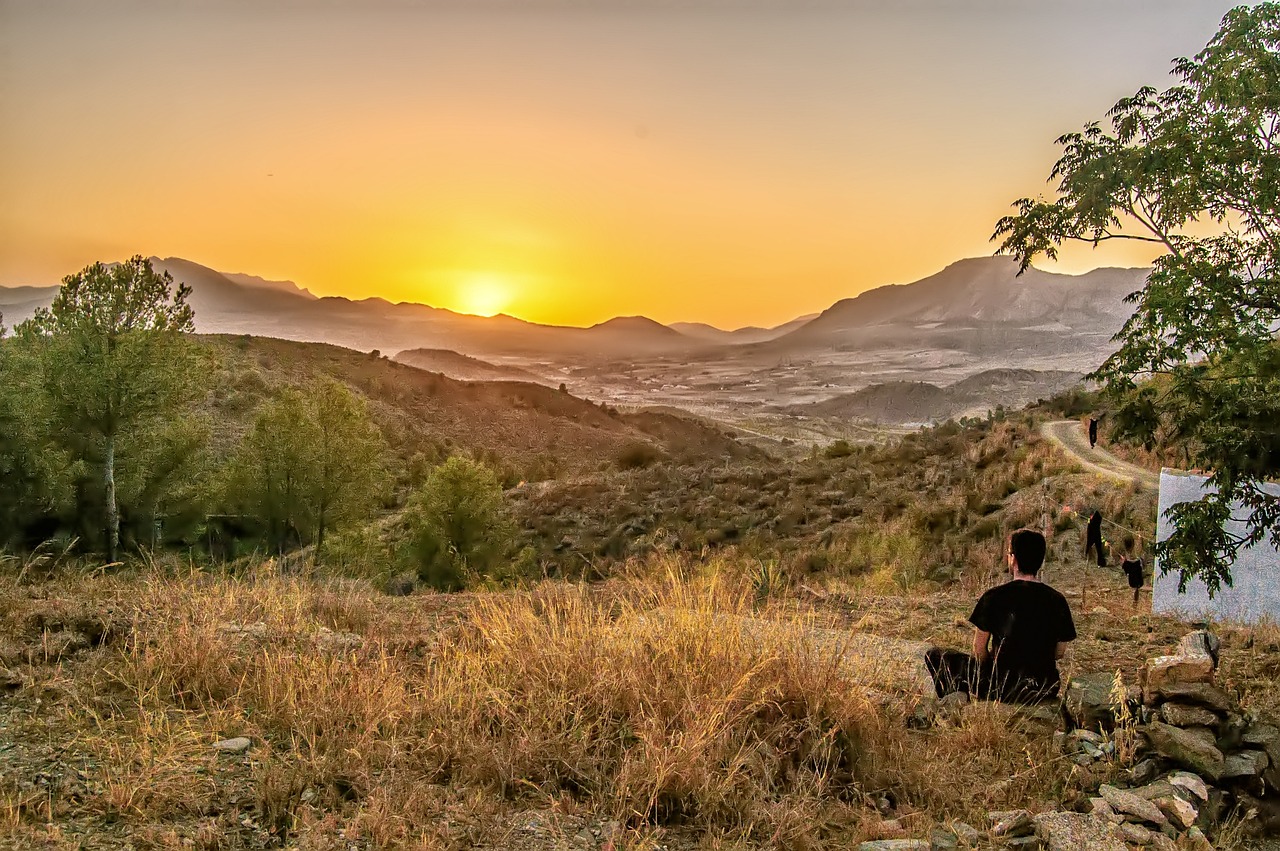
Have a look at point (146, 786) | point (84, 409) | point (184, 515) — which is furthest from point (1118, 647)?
point (184, 515)

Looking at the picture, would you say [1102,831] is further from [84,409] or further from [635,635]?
[84,409]

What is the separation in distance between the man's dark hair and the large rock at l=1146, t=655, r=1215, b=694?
100cm

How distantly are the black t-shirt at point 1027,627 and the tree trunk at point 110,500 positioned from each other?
1889 cm

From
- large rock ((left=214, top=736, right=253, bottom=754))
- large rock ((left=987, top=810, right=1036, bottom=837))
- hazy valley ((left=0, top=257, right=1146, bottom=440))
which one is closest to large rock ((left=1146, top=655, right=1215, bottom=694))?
large rock ((left=987, top=810, right=1036, bottom=837))

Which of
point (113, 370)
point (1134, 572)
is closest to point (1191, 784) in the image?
point (1134, 572)

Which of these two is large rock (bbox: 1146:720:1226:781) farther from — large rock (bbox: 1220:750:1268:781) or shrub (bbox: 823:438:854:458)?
shrub (bbox: 823:438:854:458)

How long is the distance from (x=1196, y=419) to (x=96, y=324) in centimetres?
2207

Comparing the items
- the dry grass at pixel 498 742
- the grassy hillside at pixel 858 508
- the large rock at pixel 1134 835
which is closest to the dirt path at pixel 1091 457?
the grassy hillside at pixel 858 508

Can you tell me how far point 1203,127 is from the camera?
6773mm

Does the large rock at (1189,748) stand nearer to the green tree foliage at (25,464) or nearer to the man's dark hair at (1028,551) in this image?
the man's dark hair at (1028,551)

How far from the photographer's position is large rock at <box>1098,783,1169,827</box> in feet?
11.8

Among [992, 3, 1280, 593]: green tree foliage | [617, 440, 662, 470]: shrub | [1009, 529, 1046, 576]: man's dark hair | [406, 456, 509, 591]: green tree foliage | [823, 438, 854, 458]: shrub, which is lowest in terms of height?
[617, 440, 662, 470]: shrub

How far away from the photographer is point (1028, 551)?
5238 millimetres

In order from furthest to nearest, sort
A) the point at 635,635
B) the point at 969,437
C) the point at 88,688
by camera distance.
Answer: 1. the point at 969,437
2. the point at 635,635
3. the point at 88,688
